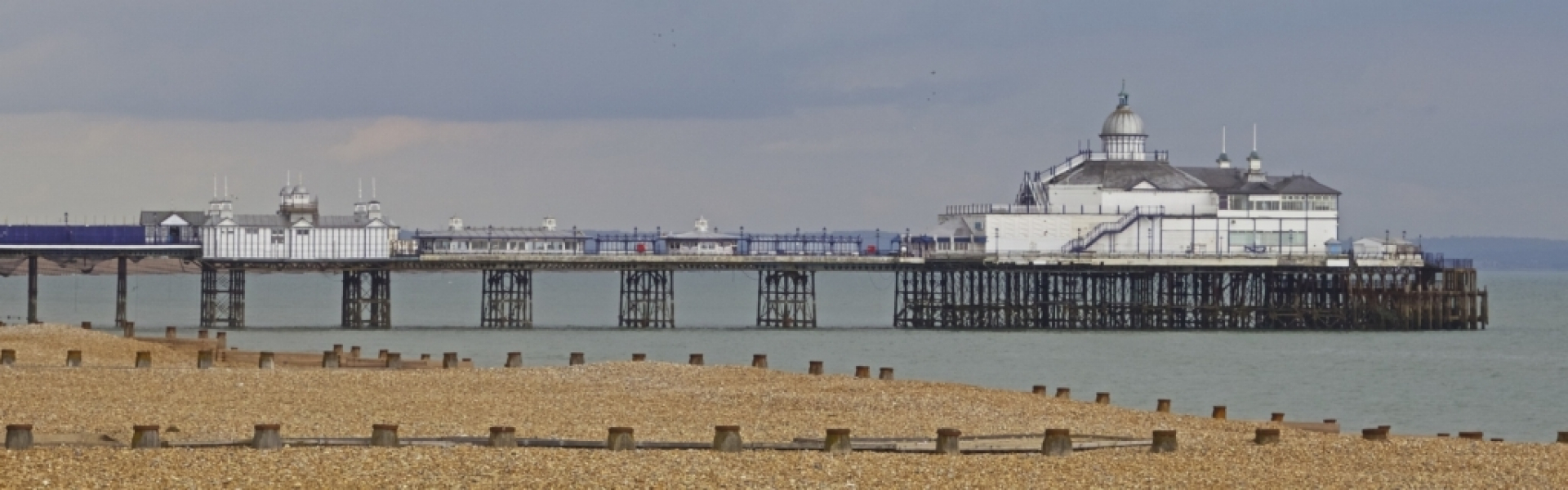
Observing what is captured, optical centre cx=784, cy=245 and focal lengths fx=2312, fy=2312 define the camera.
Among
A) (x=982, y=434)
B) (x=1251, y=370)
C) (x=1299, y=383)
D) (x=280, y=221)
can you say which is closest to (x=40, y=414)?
(x=982, y=434)

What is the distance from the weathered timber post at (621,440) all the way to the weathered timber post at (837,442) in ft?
6.60

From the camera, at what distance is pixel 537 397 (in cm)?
3184

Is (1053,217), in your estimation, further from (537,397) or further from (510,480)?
(510,480)

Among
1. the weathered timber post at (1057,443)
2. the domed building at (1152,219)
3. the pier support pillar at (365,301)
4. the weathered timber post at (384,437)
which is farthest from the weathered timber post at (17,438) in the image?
the domed building at (1152,219)

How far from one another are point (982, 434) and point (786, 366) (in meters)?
30.3

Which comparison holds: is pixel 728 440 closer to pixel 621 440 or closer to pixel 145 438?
pixel 621 440

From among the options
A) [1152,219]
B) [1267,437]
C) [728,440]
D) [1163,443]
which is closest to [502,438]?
[728,440]

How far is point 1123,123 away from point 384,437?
74276mm

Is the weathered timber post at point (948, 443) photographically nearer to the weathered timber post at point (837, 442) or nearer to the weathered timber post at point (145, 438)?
the weathered timber post at point (837, 442)

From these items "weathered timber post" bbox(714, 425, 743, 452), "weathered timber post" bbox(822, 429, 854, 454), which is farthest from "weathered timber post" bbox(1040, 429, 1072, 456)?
"weathered timber post" bbox(714, 425, 743, 452)

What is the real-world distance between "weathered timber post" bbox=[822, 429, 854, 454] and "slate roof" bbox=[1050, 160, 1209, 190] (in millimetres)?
67564

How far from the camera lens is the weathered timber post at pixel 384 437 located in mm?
23078

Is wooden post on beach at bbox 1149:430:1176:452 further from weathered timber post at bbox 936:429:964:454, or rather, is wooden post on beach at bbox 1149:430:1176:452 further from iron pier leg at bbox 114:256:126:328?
iron pier leg at bbox 114:256:126:328

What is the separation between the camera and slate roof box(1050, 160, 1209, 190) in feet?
298
